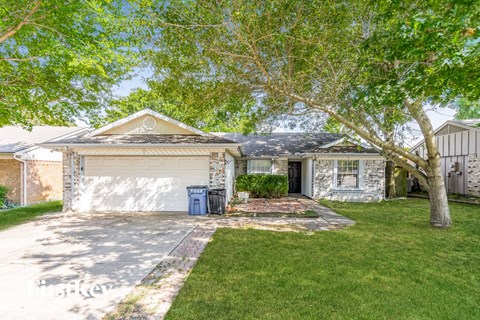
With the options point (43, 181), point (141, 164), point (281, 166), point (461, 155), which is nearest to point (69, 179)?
point (141, 164)

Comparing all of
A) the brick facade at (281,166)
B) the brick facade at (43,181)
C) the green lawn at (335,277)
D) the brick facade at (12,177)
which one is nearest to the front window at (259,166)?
the brick facade at (281,166)

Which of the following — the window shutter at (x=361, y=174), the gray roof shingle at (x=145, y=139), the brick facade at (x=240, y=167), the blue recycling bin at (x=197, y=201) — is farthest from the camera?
the brick facade at (x=240, y=167)

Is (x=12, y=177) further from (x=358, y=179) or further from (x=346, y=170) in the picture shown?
(x=358, y=179)

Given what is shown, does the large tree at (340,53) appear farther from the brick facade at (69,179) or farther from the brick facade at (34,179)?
the brick facade at (34,179)

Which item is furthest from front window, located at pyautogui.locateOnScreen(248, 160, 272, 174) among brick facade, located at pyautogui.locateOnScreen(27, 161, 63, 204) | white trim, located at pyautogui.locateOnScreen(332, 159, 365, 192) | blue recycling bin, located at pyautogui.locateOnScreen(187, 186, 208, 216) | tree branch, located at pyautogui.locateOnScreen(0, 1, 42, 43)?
tree branch, located at pyautogui.locateOnScreen(0, 1, 42, 43)

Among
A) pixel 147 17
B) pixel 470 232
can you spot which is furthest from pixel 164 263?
pixel 470 232

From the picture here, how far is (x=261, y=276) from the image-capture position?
461cm

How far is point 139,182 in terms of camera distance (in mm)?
11367

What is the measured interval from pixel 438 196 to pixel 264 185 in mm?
8977

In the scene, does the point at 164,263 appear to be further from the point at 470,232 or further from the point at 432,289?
the point at 470,232

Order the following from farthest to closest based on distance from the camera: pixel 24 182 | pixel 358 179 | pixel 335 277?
pixel 358 179 → pixel 24 182 → pixel 335 277

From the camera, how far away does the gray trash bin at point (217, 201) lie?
10.5 meters

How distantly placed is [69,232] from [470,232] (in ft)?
40.0

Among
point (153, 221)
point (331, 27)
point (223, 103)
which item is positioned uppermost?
point (331, 27)
